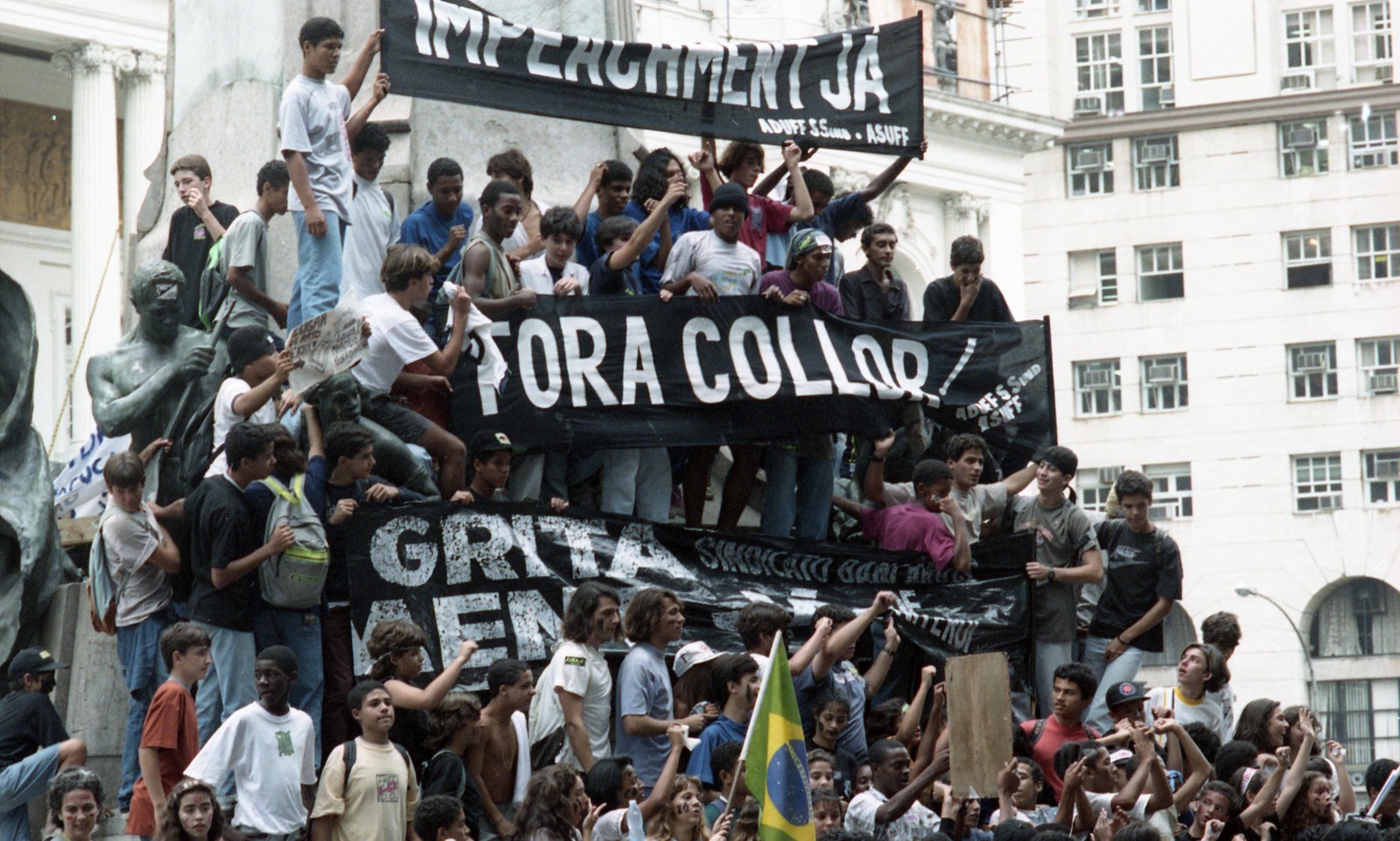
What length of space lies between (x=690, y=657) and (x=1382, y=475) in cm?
5104

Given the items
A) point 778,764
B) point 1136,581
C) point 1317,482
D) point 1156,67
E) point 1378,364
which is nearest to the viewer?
point 778,764

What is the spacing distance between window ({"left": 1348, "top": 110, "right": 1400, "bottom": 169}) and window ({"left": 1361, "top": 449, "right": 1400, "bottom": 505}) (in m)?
7.31

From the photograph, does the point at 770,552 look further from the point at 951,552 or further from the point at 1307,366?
the point at 1307,366

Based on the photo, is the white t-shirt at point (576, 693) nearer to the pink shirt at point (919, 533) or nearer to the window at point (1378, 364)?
the pink shirt at point (919, 533)

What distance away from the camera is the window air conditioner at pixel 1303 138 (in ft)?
207

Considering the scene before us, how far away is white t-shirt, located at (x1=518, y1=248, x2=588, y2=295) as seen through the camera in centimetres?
1402

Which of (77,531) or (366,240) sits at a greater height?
(366,240)

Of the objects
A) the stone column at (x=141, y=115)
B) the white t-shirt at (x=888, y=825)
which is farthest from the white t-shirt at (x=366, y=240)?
the stone column at (x=141, y=115)

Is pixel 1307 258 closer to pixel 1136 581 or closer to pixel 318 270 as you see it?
pixel 1136 581

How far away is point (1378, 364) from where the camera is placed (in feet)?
202

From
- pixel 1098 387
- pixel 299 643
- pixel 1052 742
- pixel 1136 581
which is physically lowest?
pixel 1052 742

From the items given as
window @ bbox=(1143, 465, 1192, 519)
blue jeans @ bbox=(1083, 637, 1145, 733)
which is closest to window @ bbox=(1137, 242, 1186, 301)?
window @ bbox=(1143, 465, 1192, 519)

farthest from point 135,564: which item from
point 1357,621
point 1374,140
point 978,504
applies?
point 1374,140

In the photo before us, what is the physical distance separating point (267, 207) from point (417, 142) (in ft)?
4.73
